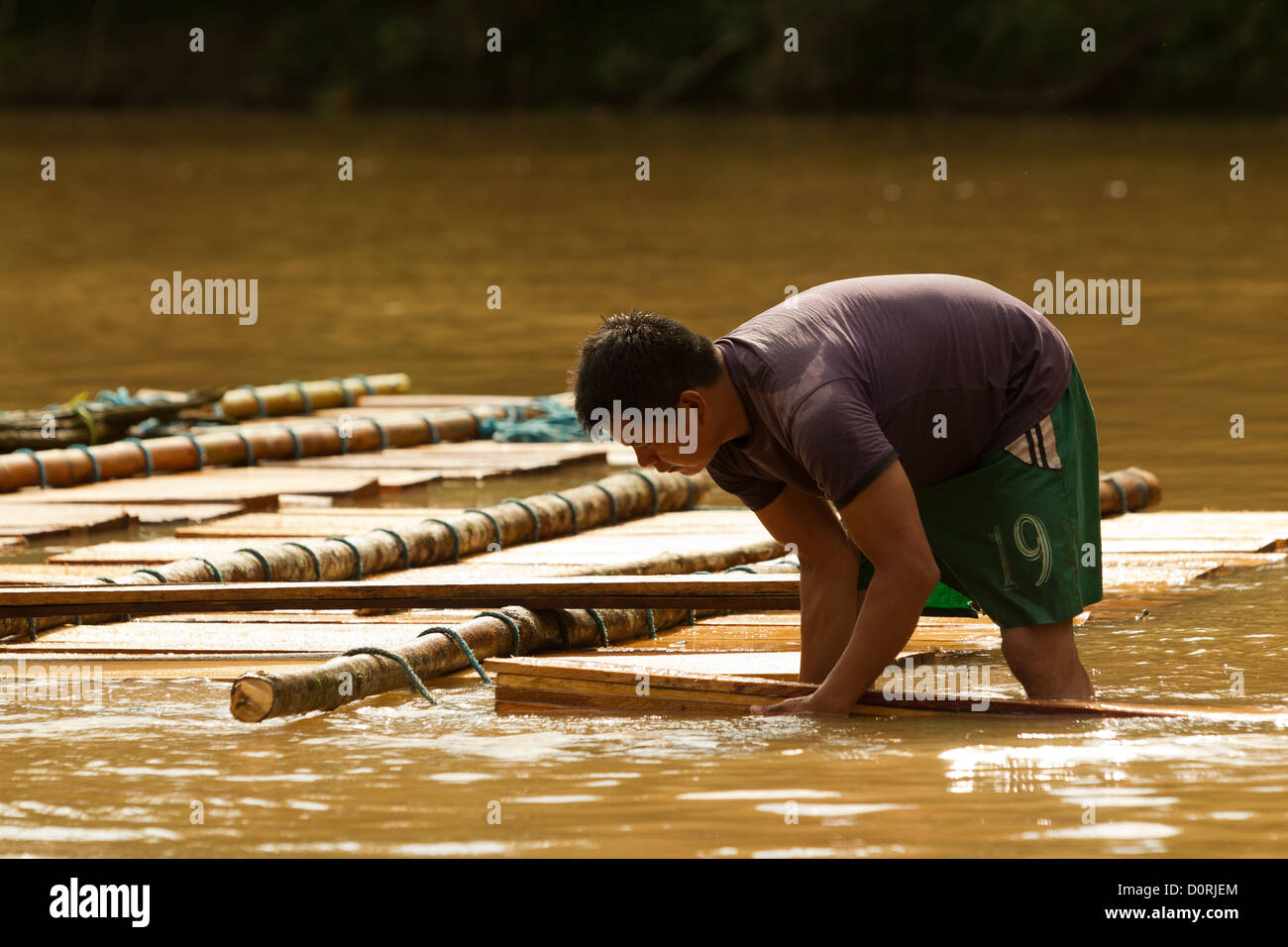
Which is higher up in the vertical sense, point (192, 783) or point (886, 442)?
point (886, 442)

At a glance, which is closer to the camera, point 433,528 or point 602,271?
point 433,528

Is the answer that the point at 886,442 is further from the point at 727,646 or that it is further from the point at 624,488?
the point at 624,488

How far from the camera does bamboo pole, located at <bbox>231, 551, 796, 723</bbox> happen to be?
4496 mm

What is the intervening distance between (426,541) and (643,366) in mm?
2402

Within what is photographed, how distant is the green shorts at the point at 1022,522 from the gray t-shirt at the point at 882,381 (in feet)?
0.12

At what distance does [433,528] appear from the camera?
627cm

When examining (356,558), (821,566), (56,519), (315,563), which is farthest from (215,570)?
(821,566)

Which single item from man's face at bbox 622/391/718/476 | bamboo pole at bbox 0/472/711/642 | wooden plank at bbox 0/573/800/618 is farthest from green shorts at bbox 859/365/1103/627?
bamboo pole at bbox 0/472/711/642

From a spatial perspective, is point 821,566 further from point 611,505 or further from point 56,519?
point 56,519

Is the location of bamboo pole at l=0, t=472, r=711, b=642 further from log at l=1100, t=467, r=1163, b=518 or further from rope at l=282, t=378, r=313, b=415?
rope at l=282, t=378, r=313, b=415

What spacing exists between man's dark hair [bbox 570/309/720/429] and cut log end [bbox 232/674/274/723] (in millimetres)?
972

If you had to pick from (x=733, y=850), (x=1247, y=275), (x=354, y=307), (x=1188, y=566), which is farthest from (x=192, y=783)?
(x=1247, y=275)
